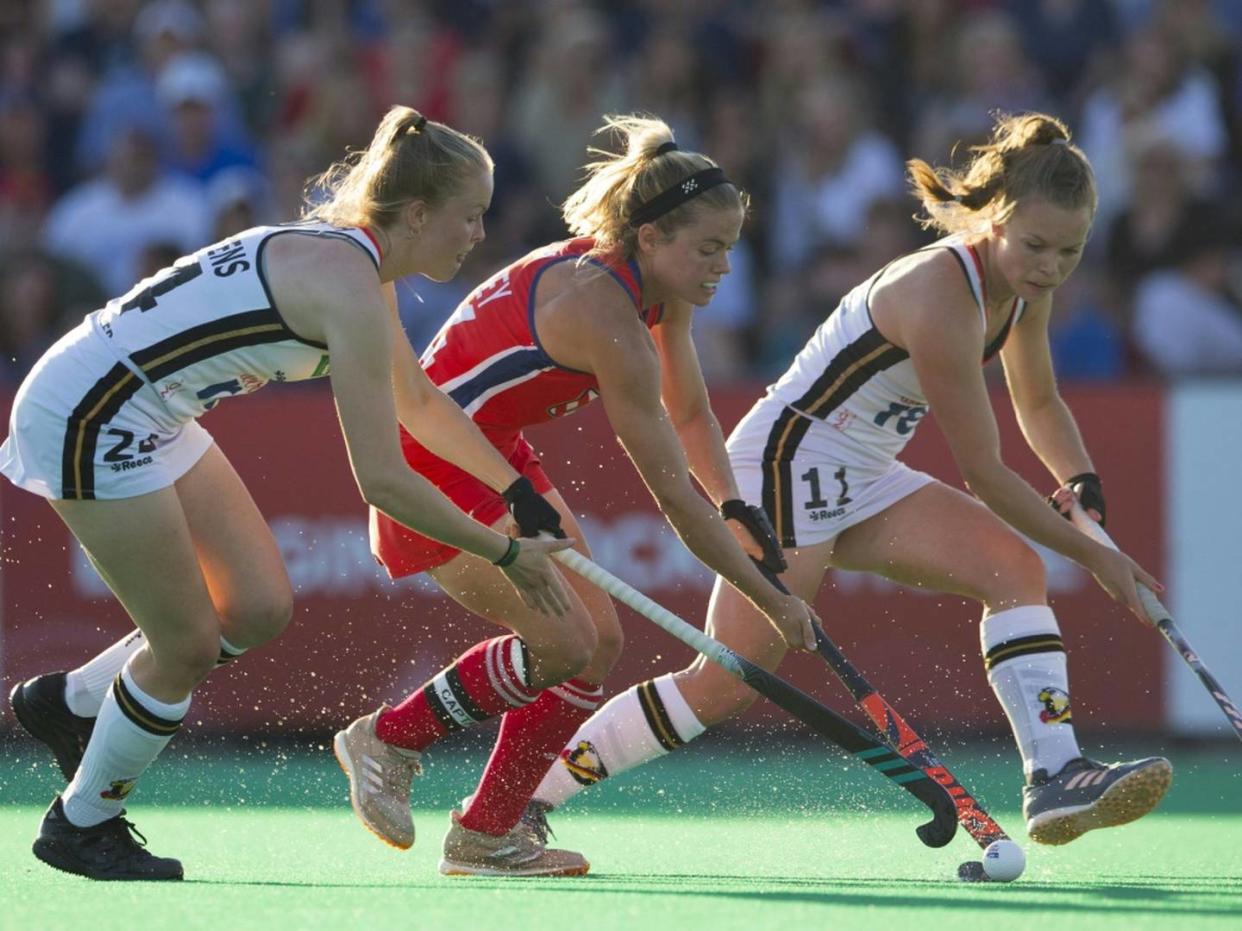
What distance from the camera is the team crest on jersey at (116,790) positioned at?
4.17m

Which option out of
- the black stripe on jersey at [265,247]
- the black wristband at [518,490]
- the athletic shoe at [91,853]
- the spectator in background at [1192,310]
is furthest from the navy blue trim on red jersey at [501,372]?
the spectator in background at [1192,310]

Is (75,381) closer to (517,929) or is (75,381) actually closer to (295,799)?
(517,929)

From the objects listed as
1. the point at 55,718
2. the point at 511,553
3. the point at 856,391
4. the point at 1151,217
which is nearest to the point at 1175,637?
the point at 856,391

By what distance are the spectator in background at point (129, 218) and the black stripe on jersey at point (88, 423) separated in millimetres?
4033

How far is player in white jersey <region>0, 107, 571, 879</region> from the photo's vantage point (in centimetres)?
388

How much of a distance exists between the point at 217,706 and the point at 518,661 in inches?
102

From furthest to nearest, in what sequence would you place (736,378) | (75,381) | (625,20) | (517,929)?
1. (625,20)
2. (736,378)
3. (75,381)
4. (517,929)

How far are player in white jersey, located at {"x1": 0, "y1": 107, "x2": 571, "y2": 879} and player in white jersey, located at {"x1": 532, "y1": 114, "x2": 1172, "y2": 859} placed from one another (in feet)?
2.08

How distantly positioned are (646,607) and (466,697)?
449 millimetres

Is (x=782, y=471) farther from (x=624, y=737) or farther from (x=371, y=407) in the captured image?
(x=371, y=407)

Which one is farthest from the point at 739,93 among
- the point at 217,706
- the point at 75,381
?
the point at 75,381

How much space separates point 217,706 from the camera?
6691 mm

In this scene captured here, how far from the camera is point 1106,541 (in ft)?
15.0

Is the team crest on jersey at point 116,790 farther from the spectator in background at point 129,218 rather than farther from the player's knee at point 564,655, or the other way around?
the spectator in background at point 129,218
